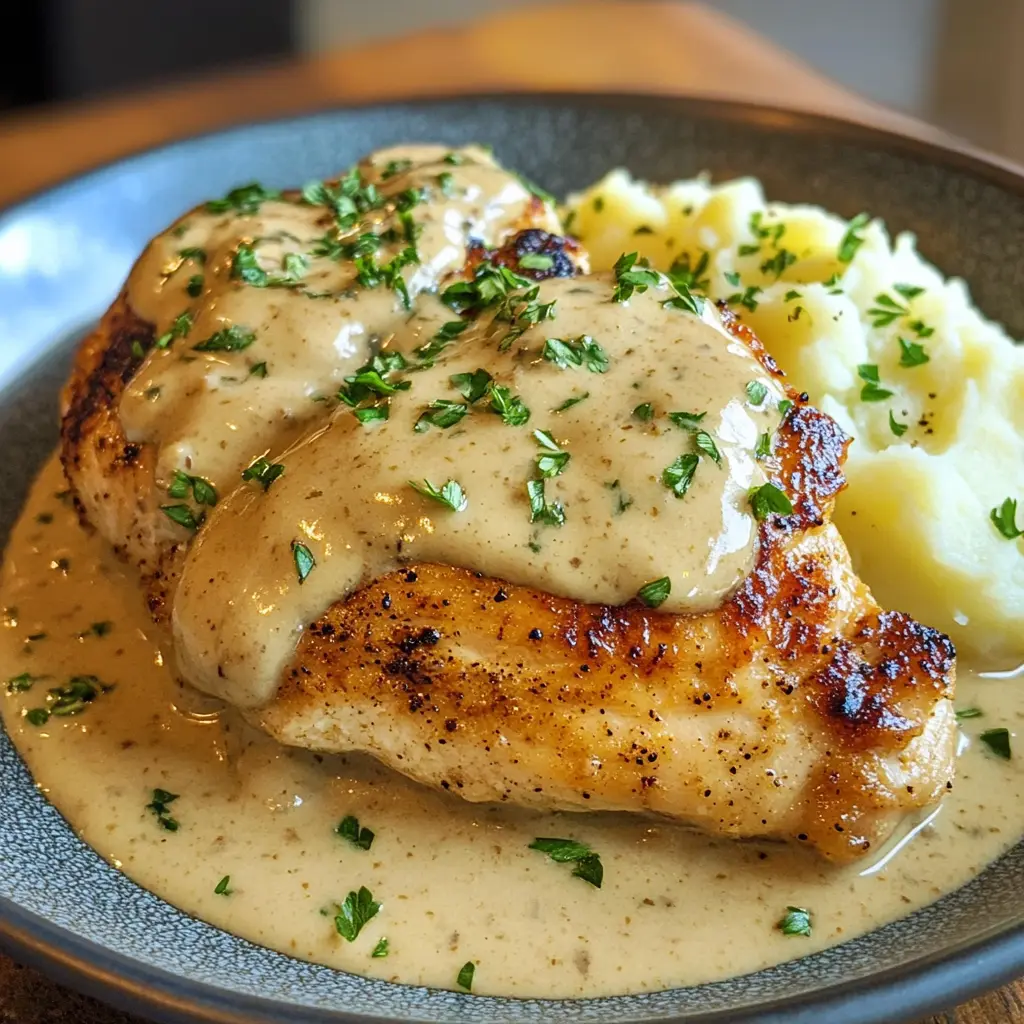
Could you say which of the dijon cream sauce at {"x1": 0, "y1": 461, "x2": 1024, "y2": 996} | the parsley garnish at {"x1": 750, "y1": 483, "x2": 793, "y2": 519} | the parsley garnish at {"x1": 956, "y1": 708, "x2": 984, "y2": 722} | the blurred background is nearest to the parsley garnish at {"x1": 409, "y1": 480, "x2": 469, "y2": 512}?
the parsley garnish at {"x1": 750, "y1": 483, "x2": 793, "y2": 519}

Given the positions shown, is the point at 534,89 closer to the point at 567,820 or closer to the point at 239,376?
the point at 239,376

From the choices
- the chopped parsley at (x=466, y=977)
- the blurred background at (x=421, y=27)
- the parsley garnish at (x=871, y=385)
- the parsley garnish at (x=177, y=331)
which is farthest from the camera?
the blurred background at (x=421, y=27)

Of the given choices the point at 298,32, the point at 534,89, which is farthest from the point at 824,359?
the point at 298,32

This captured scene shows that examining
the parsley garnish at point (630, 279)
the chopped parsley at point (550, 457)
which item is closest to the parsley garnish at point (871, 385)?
the parsley garnish at point (630, 279)

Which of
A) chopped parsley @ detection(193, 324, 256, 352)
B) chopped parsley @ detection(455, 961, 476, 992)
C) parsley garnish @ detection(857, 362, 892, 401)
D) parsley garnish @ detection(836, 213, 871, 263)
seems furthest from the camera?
parsley garnish @ detection(836, 213, 871, 263)

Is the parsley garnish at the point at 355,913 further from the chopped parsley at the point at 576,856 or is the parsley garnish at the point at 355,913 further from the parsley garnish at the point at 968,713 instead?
the parsley garnish at the point at 968,713

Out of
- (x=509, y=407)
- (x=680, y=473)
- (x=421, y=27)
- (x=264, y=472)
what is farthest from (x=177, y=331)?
(x=421, y=27)

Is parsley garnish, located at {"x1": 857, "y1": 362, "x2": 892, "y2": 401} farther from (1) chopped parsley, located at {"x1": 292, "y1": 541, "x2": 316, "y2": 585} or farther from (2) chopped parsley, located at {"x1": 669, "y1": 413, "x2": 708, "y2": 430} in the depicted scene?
(1) chopped parsley, located at {"x1": 292, "y1": 541, "x2": 316, "y2": 585}
